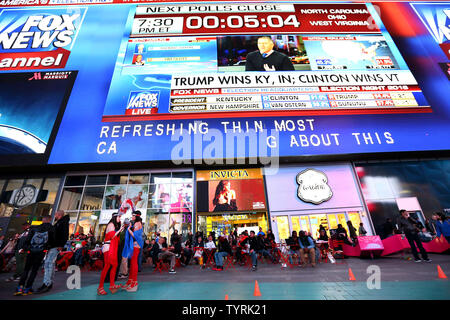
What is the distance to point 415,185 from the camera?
544 inches

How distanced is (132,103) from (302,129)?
1153cm

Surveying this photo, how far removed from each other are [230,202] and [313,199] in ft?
18.5

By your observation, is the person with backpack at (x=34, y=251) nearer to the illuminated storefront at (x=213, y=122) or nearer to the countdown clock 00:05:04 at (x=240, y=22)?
the illuminated storefront at (x=213, y=122)

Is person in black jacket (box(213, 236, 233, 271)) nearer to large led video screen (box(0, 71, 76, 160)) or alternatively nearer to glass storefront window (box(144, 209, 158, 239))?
glass storefront window (box(144, 209, 158, 239))

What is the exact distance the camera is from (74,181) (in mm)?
14289

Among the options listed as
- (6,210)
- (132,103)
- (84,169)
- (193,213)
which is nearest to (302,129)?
(193,213)

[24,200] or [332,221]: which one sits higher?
[24,200]

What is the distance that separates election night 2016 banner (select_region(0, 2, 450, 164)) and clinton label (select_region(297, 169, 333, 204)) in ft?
7.18

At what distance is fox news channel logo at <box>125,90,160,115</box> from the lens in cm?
1358

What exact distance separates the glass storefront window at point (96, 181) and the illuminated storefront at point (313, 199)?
38.0ft

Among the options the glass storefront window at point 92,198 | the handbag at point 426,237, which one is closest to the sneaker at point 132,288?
the glass storefront window at point 92,198

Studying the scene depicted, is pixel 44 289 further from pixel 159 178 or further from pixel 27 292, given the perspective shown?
pixel 159 178

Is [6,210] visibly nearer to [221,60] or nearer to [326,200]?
[221,60]

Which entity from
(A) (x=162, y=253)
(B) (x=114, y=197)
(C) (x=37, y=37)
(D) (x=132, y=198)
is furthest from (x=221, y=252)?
(C) (x=37, y=37)
